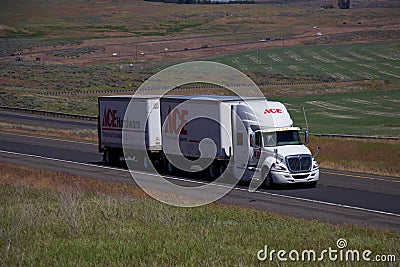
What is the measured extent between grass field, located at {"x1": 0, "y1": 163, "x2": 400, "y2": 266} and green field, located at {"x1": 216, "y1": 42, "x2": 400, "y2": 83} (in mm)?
92796

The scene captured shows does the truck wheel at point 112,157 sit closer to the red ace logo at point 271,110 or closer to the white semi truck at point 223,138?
the white semi truck at point 223,138

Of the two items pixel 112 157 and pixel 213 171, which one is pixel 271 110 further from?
pixel 112 157

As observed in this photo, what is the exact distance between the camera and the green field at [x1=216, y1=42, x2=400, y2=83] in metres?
117

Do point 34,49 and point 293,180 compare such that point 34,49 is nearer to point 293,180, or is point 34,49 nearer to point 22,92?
point 22,92

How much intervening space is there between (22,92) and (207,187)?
67271mm

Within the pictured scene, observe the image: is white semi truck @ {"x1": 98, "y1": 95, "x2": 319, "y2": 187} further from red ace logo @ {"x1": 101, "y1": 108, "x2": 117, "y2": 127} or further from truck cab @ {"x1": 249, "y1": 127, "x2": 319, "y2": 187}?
red ace logo @ {"x1": 101, "y1": 108, "x2": 117, "y2": 127}

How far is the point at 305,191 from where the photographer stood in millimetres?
29859

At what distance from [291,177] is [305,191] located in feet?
2.49

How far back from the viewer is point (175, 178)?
1310 inches

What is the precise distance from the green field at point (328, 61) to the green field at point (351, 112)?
1824 cm

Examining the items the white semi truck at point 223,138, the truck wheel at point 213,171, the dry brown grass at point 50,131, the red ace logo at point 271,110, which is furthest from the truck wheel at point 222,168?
the dry brown grass at point 50,131

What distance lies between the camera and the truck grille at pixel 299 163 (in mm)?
29938

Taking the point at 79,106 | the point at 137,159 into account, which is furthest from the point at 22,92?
the point at 137,159

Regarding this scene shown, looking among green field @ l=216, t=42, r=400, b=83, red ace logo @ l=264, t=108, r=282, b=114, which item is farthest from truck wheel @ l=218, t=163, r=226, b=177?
green field @ l=216, t=42, r=400, b=83
